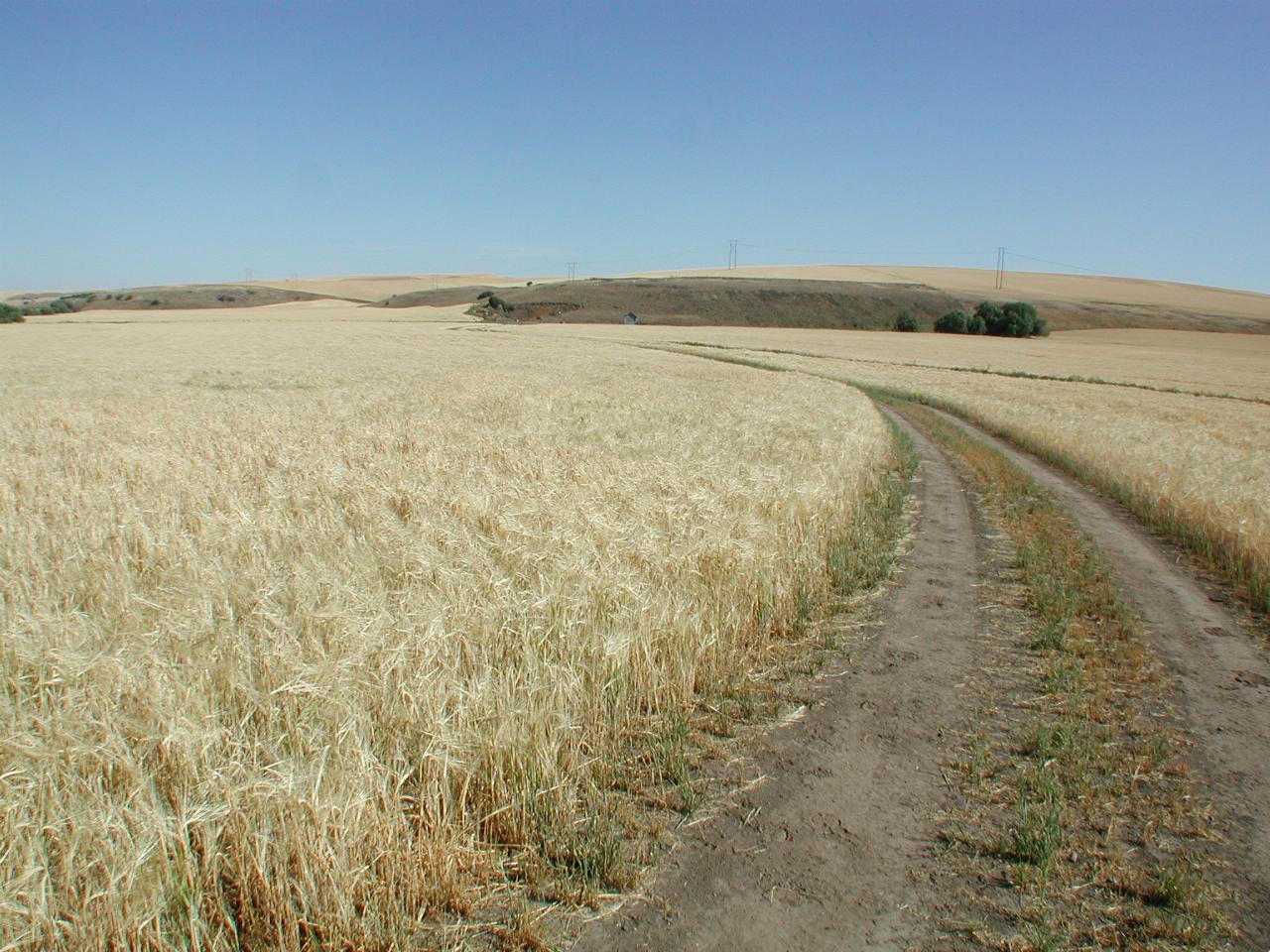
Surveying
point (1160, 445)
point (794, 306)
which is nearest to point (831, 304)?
point (794, 306)

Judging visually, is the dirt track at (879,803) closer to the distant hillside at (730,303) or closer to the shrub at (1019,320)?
the distant hillside at (730,303)

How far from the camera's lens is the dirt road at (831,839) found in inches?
123

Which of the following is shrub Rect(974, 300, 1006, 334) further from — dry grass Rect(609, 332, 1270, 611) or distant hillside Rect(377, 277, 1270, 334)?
dry grass Rect(609, 332, 1270, 611)

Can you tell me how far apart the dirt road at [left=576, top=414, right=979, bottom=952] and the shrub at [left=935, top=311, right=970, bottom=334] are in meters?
106

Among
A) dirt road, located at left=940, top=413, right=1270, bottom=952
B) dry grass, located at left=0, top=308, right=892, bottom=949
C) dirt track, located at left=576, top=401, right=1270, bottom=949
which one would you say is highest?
dry grass, located at left=0, top=308, right=892, bottom=949

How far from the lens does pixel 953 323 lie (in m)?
103

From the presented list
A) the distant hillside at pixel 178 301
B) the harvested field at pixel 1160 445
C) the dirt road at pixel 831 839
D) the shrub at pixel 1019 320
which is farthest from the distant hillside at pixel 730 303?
the dirt road at pixel 831 839

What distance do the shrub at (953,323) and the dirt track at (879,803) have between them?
104 metres

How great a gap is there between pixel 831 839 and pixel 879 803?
432 mm

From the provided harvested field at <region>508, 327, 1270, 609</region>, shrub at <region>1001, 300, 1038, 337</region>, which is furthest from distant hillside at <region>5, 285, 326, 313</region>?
shrub at <region>1001, 300, 1038, 337</region>

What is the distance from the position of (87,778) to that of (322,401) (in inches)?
701

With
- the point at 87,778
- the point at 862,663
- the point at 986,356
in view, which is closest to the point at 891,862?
the point at 862,663

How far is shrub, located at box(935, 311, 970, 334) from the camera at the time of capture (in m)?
102

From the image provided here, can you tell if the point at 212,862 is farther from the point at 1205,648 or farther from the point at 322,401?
the point at 322,401
